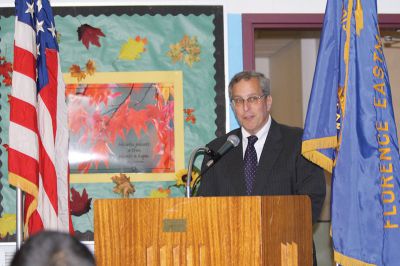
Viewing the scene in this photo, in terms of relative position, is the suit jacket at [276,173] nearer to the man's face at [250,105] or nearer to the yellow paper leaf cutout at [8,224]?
the man's face at [250,105]

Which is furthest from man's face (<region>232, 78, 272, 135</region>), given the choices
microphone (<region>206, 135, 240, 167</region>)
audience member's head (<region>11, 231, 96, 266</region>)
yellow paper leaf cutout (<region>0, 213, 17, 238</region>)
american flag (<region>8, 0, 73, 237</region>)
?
audience member's head (<region>11, 231, 96, 266</region>)

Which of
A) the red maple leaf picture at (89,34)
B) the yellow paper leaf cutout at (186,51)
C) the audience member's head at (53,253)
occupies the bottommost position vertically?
the audience member's head at (53,253)

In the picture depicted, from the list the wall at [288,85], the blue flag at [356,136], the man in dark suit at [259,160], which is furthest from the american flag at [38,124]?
the wall at [288,85]

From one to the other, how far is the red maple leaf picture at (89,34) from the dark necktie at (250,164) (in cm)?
137

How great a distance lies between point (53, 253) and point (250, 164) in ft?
7.45

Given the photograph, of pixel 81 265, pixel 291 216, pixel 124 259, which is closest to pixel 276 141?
pixel 291 216

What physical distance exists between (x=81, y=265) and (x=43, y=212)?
8.30ft

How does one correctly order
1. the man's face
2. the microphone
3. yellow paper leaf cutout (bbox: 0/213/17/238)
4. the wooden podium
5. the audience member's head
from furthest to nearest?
yellow paper leaf cutout (bbox: 0/213/17/238) < the man's face < the microphone < the wooden podium < the audience member's head

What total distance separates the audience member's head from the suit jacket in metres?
2.03

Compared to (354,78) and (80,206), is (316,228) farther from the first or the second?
(354,78)

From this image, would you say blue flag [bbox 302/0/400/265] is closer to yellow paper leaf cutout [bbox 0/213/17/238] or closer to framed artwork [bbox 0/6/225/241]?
framed artwork [bbox 0/6/225/241]

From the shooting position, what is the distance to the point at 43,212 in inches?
131

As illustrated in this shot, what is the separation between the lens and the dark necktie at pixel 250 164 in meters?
3.07

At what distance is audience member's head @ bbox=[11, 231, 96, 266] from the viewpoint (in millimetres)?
895
